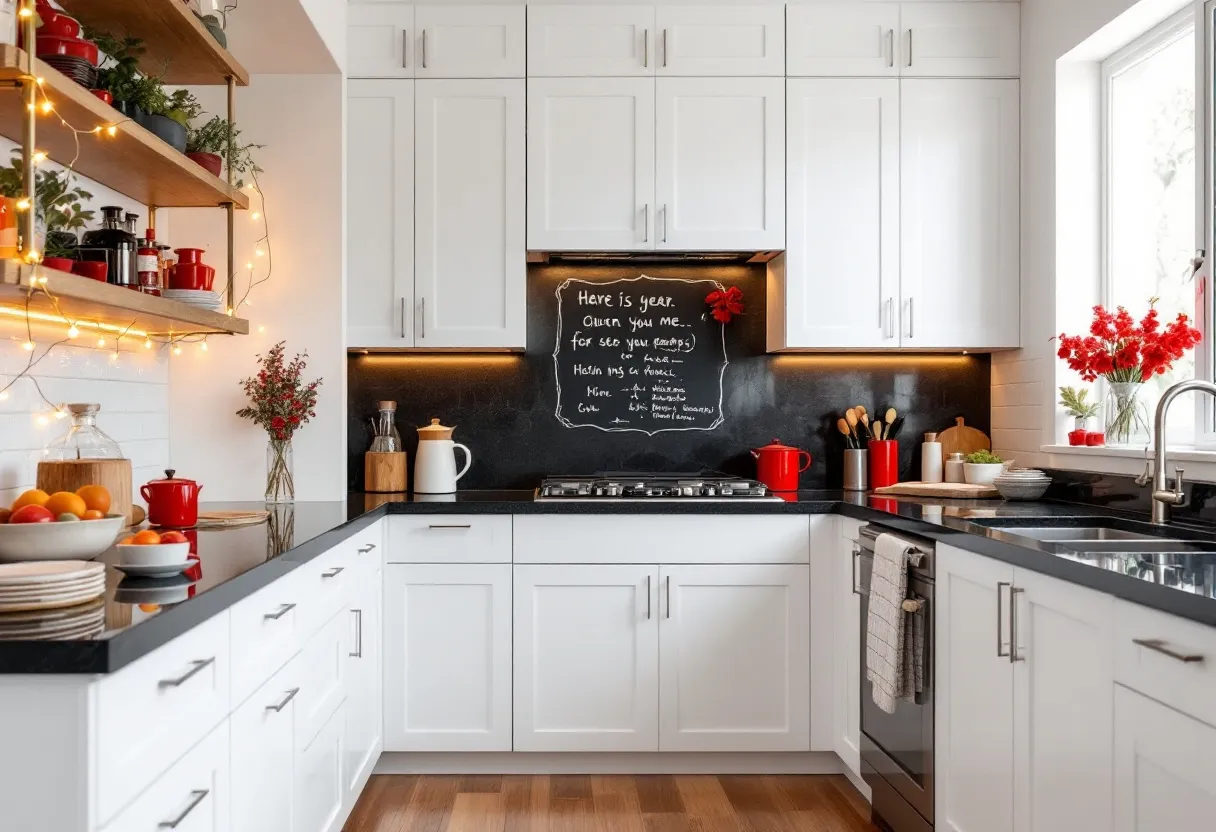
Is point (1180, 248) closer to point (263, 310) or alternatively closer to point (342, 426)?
point (342, 426)

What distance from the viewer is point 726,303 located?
3.86 meters

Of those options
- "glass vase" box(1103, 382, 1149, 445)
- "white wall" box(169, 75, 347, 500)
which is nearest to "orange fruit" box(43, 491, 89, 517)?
"white wall" box(169, 75, 347, 500)

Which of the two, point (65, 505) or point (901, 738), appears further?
point (901, 738)

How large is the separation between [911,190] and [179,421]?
2.68 meters

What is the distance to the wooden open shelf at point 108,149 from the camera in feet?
6.07

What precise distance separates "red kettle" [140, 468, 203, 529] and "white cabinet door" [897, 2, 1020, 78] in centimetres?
277

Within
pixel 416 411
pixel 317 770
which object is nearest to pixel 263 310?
pixel 416 411

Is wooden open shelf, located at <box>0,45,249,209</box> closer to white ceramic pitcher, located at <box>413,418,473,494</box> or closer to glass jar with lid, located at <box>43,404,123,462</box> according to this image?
glass jar with lid, located at <box>43,404,123,462</box>

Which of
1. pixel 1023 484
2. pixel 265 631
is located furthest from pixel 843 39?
pixel 265 631

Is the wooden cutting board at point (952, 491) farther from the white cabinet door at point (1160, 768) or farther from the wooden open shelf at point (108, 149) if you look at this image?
the wooden open shelf at point (108, 149)

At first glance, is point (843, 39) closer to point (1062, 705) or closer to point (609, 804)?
point (1062, 705)

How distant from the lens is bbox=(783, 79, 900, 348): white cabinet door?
355cm

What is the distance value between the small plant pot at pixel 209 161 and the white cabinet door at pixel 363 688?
47.4 inches

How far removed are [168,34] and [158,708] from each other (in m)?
1.74
